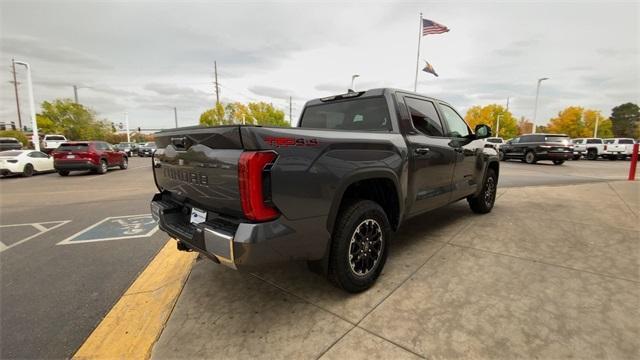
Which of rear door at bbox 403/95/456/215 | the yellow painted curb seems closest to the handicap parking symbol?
the yellow painted curb

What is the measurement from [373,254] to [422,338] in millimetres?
829

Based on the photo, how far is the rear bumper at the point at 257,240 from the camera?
6.37ft

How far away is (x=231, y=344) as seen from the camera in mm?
2148

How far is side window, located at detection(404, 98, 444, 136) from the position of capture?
348 cm

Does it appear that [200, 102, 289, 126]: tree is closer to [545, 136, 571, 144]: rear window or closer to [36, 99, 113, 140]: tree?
[36, 99, 113, 140]: tree

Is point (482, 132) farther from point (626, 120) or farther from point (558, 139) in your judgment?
point (626, 120)

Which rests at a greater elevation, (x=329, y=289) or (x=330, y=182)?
(x=330, y=182)

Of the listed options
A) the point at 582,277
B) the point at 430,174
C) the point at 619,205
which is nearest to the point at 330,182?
the point at 430,174

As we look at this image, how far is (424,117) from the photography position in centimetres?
366

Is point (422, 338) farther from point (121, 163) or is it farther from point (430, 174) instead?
point (121, 163)

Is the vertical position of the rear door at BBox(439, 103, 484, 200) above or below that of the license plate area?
above

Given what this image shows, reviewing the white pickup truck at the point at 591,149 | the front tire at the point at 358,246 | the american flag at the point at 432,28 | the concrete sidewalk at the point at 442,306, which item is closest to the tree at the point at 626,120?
the white pickup truck at the point at 591,149

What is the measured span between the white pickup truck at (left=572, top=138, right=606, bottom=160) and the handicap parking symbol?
99.9 ft

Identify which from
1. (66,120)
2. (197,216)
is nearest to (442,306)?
(197,216)
